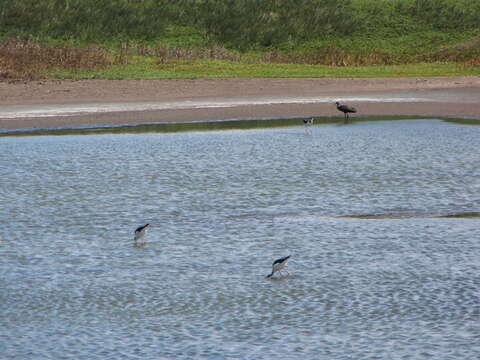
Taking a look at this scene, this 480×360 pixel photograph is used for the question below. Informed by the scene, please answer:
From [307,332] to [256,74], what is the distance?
26182mm

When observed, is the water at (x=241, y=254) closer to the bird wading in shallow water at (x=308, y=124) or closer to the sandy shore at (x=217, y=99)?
the bird wading in shallow water at (x=308, y=124)

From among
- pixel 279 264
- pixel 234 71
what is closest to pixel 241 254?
pixel 279 264

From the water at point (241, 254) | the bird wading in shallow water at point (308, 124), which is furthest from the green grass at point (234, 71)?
the water at point (241, 254)

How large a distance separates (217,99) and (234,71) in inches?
212

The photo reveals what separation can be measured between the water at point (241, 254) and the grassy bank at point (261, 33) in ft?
65.1

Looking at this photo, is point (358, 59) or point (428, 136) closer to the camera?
point (428, 136)

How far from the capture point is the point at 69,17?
53719mm

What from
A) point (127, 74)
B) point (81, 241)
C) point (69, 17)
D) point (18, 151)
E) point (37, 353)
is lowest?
point (69, 17)

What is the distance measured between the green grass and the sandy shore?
111cm

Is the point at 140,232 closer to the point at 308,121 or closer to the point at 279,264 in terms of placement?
the point at 279,264

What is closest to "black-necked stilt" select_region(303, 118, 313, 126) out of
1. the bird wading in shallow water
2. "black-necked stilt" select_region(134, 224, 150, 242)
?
the bird wading in shallow water

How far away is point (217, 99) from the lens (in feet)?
96.2

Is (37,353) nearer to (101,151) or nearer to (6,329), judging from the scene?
(6,329)

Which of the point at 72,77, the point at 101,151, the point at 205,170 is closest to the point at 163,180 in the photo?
the point at 205,170
